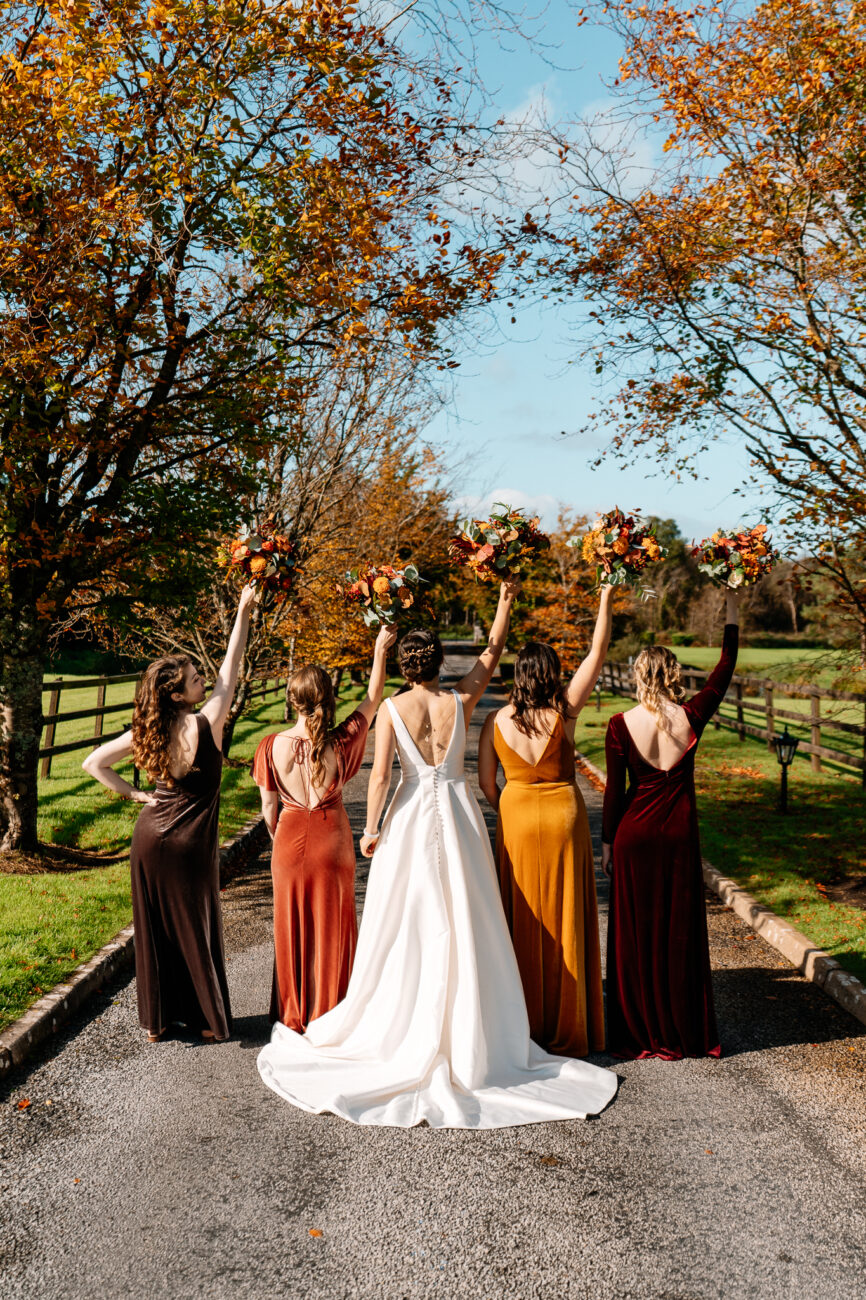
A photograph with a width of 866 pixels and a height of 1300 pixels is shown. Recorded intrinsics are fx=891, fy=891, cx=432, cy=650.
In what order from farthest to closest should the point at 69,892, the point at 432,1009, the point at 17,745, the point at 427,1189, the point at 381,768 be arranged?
the point at 17,745 < the point at 69,892 < the point at 381,768 < the point at 432,1009 < the point at 427,1189

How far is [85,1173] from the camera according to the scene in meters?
3.76

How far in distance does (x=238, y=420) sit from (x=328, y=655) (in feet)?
31.2

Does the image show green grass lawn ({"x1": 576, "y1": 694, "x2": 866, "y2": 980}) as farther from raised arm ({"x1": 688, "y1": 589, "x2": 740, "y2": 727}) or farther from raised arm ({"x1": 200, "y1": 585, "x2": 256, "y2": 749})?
raised arm ({"x1": 200, "y1": 585, "x2": 256, "y2": 749})

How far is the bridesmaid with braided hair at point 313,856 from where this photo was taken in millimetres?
5070

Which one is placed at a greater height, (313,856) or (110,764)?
(110,764)

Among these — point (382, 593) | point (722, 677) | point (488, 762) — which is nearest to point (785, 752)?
point (722, 677)

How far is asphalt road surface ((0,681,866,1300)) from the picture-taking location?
10.2ft

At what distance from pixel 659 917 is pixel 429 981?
4.41 feet

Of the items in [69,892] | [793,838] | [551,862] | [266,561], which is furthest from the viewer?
[793,838]

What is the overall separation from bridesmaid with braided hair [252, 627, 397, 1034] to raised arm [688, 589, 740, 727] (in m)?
1.76

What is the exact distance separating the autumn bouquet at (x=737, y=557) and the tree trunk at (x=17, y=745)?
249 inches

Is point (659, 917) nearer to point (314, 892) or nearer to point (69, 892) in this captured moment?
point (314, 892)

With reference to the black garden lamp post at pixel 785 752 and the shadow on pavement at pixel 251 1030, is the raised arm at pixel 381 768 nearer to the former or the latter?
the shadow on pavement at pixel 251 1030

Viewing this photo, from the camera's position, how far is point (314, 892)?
5.07 m
